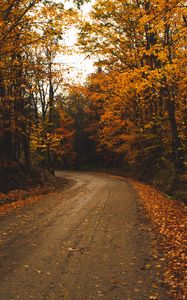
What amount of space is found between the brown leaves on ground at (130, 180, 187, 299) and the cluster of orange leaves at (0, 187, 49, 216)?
5.94 metres

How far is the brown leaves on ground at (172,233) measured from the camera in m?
6.42

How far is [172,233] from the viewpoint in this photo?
9.82 meters

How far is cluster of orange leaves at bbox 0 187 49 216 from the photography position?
15398 mm

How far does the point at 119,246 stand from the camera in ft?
28.5

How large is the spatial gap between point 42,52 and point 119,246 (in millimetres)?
26010

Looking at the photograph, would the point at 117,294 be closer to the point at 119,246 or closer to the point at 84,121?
the point at 119,246

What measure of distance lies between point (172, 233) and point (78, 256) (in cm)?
332

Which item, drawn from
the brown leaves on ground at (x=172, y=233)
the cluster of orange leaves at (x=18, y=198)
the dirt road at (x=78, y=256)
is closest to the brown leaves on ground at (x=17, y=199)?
the cluster of orange leaves at (x=18, y=198)

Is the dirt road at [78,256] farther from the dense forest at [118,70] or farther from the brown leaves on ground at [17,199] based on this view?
the dense forest at [118,70]

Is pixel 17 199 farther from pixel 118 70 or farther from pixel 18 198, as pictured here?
pixel 118 70

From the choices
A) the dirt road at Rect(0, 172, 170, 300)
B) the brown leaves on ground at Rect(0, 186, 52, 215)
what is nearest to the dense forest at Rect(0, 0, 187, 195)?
the brown leaves on ground at Rect(0, 186, 52, 215)

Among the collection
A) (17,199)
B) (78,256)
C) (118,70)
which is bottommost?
(78,256)

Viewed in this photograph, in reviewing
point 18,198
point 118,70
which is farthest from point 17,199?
point 118,70

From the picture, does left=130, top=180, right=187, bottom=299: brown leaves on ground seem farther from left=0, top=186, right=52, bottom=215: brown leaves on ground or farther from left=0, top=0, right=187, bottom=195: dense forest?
left=0, top=186, right=52, bottom=215: brown leaves on ground
